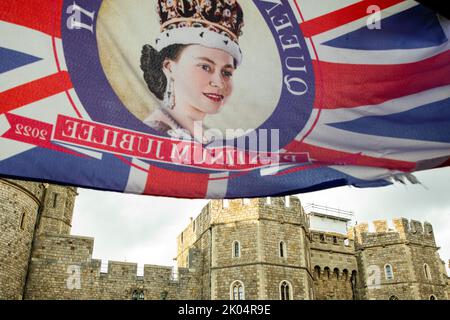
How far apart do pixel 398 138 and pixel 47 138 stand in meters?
3.66

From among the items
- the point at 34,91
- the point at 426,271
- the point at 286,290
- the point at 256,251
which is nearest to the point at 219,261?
the point at 256,251

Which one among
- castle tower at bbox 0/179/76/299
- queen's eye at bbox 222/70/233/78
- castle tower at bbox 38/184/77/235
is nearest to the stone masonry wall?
castle tower at bbox 0/179/76/299

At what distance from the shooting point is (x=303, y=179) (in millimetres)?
5125

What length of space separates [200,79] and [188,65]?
20 centimetres

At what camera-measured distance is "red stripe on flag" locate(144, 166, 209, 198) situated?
4758 millimetres

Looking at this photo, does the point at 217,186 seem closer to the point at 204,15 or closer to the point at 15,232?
the point at 204,15

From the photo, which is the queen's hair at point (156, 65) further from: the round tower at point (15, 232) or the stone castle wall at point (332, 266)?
the stone castle wall at point (332, 266)

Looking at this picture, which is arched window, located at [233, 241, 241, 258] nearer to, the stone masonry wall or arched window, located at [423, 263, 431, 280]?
the stone masonry wall

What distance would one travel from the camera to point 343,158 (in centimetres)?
525

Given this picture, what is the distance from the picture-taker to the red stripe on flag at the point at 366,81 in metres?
5.35

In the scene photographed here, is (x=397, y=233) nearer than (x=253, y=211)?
No
